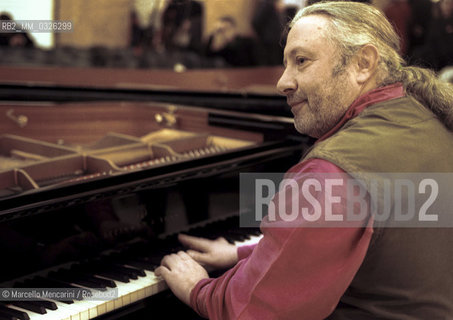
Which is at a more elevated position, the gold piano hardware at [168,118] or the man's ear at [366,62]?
the man's ear at [366,62]

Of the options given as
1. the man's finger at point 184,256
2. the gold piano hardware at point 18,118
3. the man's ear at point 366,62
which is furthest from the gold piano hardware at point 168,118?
the man's ear at point 366,62

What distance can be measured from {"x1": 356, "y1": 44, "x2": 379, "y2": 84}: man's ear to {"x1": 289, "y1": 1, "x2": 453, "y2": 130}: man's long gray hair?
18mm

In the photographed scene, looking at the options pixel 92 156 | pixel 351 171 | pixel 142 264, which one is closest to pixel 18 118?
pixel 92 156

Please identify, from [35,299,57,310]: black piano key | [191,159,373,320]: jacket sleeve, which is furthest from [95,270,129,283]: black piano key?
[191,159,373,320]: jacket sleeve

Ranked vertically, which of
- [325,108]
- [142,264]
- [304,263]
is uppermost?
[325,108]

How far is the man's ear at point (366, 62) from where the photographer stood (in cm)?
147

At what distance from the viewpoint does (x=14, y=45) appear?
24.4ft

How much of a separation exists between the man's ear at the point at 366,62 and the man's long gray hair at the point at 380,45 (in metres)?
0.02

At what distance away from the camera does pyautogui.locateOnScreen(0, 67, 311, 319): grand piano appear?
1664 millimetres

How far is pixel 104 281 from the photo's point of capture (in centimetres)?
173

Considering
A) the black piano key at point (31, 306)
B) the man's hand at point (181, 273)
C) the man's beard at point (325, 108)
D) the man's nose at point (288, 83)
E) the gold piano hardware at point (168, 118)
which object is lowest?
the black piano key at point (31, 306)

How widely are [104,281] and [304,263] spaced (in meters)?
0.75

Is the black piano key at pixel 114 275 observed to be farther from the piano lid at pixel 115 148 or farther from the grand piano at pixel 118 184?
the piano lid at pixel 115 148

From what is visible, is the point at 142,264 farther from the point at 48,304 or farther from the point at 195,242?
the point at 48,304
